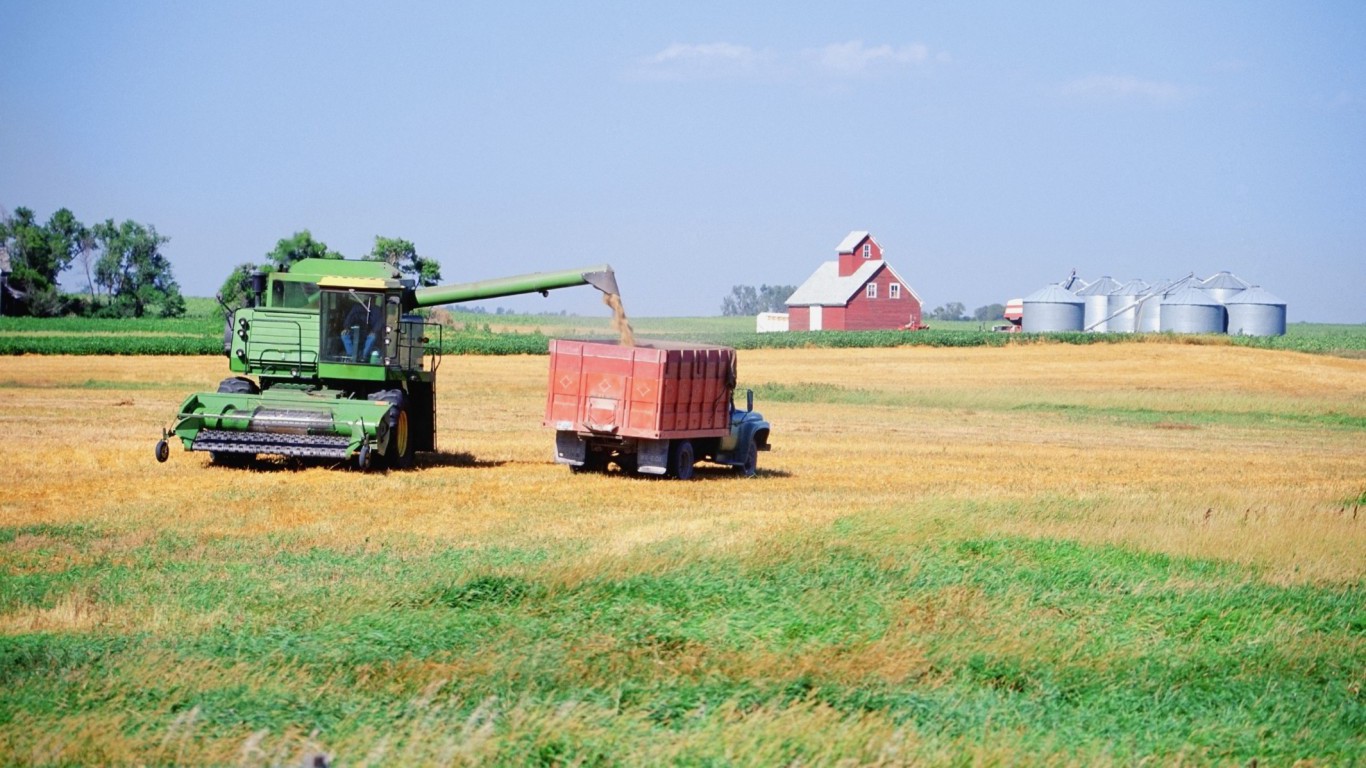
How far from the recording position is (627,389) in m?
20.5

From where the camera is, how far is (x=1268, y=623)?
11.1 m

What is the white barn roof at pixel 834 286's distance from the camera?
299ft

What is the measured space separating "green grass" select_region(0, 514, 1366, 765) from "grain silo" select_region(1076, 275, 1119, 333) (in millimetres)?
86342

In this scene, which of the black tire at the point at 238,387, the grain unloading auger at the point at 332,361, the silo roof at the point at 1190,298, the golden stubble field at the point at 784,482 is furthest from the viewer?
the silo roof at the point at 1190,298

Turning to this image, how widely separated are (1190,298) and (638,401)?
77.7 meters

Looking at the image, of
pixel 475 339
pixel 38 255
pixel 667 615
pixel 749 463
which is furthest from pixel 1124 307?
pixel 667 615

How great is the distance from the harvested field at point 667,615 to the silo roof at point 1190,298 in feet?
232

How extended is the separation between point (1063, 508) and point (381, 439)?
9.20m

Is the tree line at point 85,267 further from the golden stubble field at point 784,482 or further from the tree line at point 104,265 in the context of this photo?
the golden stubble field at point 784,482

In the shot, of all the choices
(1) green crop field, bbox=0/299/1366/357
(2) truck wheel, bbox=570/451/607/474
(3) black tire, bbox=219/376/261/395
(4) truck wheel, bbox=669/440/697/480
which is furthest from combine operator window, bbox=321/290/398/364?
(1) green crop field, bbox=0/299/1366/357

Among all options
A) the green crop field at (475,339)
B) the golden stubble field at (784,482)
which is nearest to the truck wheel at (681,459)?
the golden stubble field at (784,482)

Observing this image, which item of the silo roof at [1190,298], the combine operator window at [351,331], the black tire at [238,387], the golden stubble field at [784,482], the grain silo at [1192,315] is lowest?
the golden stubble field at [784,482]

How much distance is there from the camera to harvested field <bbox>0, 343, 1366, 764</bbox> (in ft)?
23.6

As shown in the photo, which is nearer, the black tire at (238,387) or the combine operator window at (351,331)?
the black tire at (238,387)
